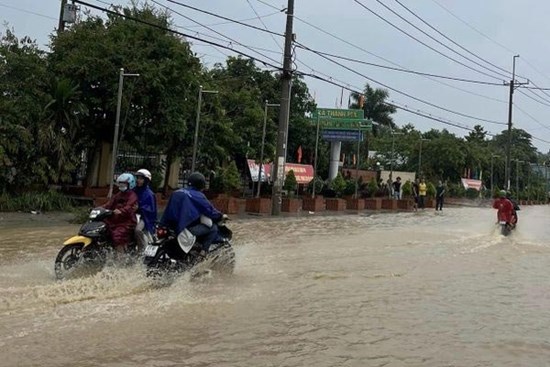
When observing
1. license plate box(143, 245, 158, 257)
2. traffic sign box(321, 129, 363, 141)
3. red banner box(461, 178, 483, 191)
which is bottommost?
license plate box(143, 245, 158, 257)

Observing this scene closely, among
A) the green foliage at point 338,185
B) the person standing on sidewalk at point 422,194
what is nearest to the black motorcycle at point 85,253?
the green foliage at point 338,185

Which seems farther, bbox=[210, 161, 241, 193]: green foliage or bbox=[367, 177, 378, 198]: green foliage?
bbox=[367, 177, 378, 198]: green foliage

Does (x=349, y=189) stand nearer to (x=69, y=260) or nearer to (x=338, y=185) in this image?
(x=338, y=185)

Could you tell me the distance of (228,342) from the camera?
611 cm

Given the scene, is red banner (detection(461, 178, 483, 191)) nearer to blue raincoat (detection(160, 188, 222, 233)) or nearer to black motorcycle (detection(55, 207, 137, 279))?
blue raincoat (detection(160, 188, 222, 233))

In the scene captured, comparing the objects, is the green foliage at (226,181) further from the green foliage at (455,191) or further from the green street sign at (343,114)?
the green foliage at (455,191)

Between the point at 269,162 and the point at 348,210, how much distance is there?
14.6ft

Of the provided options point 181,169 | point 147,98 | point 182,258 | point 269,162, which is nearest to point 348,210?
point 269,162

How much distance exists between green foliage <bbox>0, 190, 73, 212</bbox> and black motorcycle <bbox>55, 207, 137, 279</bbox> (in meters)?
9.58

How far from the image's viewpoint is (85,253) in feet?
27.5

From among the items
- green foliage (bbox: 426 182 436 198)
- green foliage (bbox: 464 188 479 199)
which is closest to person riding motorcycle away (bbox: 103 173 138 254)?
green foliage (bbox: 426 182 436 198)

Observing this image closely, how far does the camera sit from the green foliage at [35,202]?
17.1 m

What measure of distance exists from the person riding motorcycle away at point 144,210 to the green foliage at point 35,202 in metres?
9.65

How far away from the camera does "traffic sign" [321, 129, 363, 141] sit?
36625 millimetres
